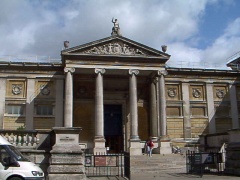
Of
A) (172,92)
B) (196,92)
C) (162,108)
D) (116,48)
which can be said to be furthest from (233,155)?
(196,92)

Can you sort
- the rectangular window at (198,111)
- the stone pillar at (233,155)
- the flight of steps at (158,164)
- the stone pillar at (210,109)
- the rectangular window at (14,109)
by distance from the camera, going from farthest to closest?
1. the rectangular window at (198,111)
2. the stone pillar at (210,109)
3. the rectangular window at (14,109)
4. the flight of steps at (158,164)
5. the stone pillar at (233,155)

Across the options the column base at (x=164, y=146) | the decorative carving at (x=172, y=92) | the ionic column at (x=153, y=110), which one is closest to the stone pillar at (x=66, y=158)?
the column base at (x=164, y=146)

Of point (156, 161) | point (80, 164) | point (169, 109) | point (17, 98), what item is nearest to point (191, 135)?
point (169, 109)

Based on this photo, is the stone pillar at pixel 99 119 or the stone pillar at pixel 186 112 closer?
the stone pillar at pixel 99 119

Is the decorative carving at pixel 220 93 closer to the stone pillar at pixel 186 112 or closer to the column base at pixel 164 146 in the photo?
the stone pillar at pixel 186 112

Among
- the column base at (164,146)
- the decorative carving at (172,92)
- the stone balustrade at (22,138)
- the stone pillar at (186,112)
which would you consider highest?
the decorative carving at (172,92)

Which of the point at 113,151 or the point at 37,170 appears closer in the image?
the point at 37,170

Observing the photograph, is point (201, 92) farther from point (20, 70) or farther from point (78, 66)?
point (20, 70)

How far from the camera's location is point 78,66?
124ft

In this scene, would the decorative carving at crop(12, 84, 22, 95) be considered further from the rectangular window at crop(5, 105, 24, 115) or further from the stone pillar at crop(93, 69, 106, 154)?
the stone pillar at crop(93, 69, 106, 154)

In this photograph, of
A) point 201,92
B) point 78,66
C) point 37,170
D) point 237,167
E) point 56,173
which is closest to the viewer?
point 37,170

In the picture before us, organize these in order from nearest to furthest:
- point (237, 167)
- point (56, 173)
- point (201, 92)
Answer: point (56, 173) < point (237, 167) < point (201, 92)

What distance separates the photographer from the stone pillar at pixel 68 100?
1436 inches

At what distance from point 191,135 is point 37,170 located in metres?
32.5
